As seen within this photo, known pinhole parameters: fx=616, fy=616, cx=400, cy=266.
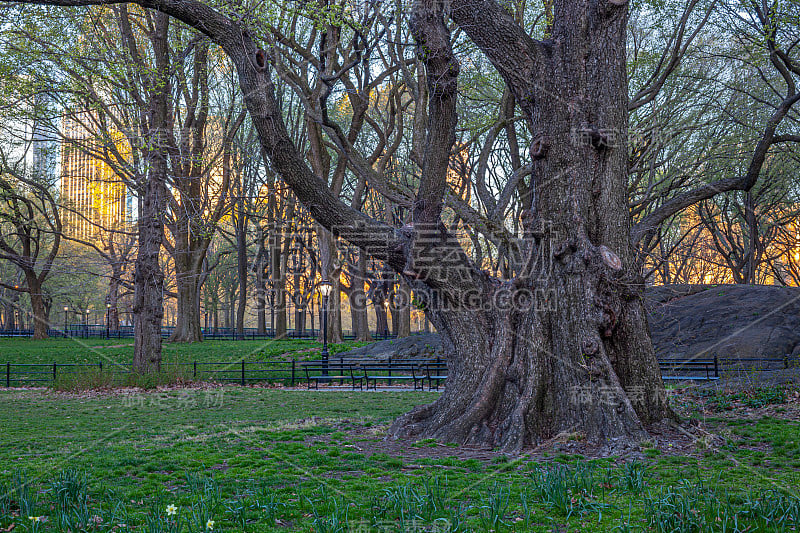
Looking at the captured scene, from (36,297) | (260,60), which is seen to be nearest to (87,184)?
(36,297)

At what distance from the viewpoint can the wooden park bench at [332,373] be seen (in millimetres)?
17578

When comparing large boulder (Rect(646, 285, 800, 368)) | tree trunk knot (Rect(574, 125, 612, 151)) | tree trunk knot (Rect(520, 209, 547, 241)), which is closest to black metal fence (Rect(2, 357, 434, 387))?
large boulder (Rect(646, 285, 800, 368))

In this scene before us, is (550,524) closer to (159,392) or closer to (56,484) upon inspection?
(56,484)

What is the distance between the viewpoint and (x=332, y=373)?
20.8 m

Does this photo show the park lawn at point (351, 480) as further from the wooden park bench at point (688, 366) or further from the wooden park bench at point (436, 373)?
the wooden park bench at point (688, 366)

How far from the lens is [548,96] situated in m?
7.95

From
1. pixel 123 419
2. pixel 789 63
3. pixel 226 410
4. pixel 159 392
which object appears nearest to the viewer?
pixel 123 419

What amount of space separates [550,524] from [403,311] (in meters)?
27.0

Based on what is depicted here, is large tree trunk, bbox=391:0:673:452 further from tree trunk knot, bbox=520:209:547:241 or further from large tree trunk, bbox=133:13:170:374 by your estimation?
large tree trunk, bbox=133:13:170:374

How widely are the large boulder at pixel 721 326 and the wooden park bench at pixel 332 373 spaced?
281 cm

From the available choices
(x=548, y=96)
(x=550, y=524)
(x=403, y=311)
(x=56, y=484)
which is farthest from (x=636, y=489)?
(x=403, y=311)

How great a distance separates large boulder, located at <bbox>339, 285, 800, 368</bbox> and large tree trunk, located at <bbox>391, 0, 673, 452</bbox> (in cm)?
905

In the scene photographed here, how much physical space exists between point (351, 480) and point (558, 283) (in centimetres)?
359

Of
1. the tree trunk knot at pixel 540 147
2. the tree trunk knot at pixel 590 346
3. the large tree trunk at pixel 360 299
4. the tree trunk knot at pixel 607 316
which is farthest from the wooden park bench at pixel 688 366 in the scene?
the large tree trunk at pixel 360 299
